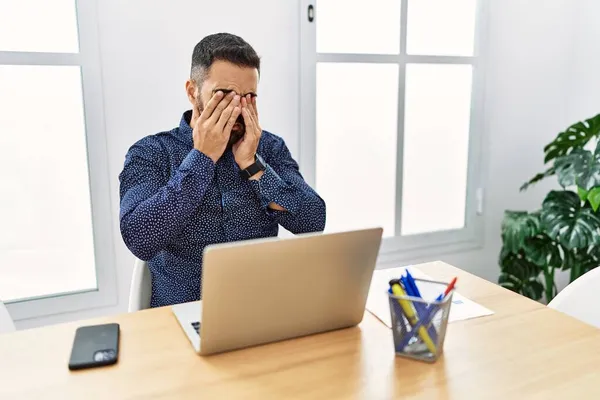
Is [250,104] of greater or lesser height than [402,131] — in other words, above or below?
above

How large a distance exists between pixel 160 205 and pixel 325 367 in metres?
0.57

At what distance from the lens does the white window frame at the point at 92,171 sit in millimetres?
1808

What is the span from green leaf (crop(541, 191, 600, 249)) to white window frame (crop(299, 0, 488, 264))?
0.46 meters

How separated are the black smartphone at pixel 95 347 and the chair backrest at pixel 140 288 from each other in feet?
1.24

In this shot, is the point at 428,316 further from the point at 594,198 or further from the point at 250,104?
the point at 594,198

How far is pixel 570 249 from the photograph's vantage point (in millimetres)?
2297

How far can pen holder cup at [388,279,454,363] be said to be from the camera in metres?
0.88

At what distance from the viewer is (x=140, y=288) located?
1384 millimetres

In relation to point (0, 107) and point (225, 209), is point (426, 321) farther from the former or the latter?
point (0, 107)

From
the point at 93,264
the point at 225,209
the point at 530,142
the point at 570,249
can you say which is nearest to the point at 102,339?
the point at 225,209

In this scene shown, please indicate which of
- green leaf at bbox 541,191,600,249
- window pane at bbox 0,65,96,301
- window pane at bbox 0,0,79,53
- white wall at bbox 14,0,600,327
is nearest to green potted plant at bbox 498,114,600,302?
green leaf at bbox 541,191,600,249

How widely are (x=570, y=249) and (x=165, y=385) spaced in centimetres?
201

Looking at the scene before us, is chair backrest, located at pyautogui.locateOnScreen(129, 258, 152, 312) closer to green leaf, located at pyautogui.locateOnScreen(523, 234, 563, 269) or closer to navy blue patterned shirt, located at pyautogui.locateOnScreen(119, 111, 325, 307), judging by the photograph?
navy blue patterned shirt, located at pyautogui.locateOnScreen(119, 111, 325, 307)

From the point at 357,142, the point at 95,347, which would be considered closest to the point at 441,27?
the point at 357,142
